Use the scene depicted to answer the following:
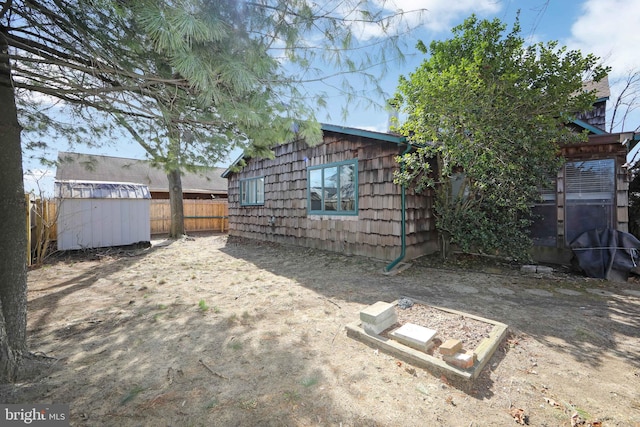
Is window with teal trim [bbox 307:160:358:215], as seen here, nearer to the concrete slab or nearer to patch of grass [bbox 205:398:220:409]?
the concrete slab

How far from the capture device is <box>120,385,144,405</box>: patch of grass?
1.85 m

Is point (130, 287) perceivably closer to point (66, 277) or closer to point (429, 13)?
point (66, 277)

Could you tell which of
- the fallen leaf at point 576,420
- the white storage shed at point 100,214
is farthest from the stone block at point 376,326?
the white storage shed at point 100,214

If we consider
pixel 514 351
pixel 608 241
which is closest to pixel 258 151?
pixel 514 351

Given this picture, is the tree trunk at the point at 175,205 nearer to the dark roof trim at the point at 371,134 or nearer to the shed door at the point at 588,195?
the dark roof trim at the point at 371,134

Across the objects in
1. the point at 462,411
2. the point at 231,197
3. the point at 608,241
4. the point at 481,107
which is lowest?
the point at 462,411

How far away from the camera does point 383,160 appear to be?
20.1ft

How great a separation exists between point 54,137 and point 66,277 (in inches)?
116

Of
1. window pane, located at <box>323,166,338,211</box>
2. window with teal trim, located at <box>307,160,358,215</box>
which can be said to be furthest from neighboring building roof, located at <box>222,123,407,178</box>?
window pane, located at <box>323,166,338,211</box>

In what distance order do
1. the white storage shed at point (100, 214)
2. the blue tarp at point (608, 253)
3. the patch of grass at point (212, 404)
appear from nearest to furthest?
the patch of grass at point (212, 404), the blue tarp at point (608, 253), the white storage shed at point (100, 214)

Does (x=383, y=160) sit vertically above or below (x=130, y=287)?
above

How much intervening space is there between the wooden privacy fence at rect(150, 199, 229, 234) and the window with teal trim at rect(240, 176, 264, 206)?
4642 mm

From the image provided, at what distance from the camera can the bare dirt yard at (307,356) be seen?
1776mm

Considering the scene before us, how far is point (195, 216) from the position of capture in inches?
558
